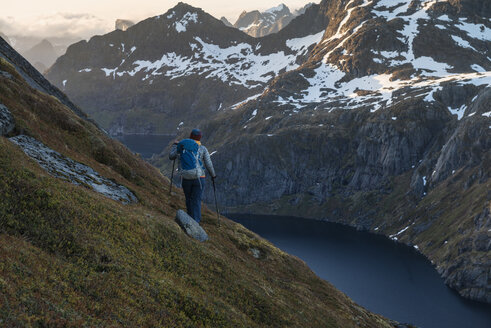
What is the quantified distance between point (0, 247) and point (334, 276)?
138m

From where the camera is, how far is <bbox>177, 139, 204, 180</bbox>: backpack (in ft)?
67.8

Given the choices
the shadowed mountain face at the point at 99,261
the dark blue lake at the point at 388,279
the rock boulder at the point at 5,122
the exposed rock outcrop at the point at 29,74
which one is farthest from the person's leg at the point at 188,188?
the dark blue lake at the point at 388,279

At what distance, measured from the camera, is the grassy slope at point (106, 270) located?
1034 centimetres

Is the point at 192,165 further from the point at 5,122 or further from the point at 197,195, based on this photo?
the point at 5,122

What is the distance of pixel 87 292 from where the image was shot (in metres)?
11.4

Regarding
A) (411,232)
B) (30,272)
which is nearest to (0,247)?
(30,272)

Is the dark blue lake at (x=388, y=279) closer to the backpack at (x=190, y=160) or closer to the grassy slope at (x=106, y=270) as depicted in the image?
the grassy slope at (x=106, y=270)

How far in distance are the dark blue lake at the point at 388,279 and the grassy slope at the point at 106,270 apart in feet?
340

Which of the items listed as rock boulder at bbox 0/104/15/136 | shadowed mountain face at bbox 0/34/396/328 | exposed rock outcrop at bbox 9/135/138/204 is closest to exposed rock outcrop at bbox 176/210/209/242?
shadowed mountain face at bbox 0/34/396/328

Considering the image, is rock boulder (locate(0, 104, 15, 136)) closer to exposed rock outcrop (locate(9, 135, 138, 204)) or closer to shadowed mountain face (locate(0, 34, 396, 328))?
shadowed mountain face (locate(0, 34, 396, 328))

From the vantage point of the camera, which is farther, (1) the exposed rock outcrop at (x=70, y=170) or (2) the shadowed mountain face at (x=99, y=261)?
(1) the exposed rock outcrop at (x=70, y=170)

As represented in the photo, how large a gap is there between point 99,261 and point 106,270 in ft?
1.44

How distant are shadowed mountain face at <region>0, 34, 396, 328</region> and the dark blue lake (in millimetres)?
100208

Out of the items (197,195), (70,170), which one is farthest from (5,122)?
(197,195)
